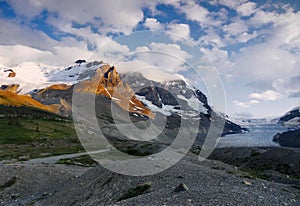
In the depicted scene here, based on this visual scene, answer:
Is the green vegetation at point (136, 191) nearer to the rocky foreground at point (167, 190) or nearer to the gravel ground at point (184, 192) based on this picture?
the rocky foreground at point (167, 190)

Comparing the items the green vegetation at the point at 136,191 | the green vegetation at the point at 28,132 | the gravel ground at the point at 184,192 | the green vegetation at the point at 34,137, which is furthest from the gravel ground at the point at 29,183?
the green vegetation at the point at 28,132

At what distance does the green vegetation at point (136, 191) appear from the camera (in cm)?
2313

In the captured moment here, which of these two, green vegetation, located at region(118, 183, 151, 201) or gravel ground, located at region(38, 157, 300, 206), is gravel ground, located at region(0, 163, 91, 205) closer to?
gravel ground, located at region(38, 157, 300, 206)

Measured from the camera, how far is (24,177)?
47.8 metres

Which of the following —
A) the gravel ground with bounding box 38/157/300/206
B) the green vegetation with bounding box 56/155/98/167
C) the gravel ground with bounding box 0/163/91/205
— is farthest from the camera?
the green vegetation with bounding box 56/155/98/167

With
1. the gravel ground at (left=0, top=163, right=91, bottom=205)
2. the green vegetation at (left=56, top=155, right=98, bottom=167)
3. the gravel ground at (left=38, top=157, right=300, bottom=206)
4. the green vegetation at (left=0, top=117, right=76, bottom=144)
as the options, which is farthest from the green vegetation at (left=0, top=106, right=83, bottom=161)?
the gravel ground at (left=38, top=157, right=300, bottom=206)

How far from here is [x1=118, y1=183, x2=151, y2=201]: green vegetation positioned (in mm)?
23134

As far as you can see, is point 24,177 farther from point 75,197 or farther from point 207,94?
point 207,94

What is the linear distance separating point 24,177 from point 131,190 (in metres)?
31.0

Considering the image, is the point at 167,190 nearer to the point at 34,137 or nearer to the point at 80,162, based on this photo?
the point at 80,162

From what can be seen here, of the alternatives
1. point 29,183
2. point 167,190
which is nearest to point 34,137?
point 29,183

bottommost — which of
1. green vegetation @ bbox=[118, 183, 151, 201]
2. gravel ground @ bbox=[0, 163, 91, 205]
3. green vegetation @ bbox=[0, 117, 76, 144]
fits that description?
gravel ground @ bbox=[0, 163, 91, 205]

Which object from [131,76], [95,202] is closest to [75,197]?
[95,202]

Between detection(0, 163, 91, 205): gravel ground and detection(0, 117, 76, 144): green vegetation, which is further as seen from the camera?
detection(0, 117, 76, 144): green vegetation
